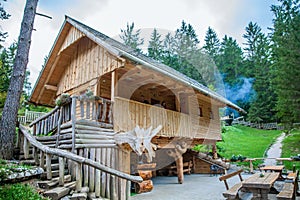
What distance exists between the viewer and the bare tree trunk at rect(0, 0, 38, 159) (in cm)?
654

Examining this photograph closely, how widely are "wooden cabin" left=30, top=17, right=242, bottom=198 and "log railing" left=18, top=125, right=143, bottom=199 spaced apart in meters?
0.78

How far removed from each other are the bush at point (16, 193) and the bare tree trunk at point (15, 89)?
2.68 meters

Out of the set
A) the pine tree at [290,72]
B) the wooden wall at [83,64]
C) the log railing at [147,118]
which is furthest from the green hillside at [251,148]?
the wooden wall at [83,64]

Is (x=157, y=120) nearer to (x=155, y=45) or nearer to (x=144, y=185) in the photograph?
(x=144, y=185)

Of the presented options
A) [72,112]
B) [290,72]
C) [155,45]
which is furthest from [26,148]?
[155,45]

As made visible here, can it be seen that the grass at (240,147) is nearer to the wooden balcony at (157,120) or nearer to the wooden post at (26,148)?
the wooden balcony at (157,120)

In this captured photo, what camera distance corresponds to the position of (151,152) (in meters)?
6.93

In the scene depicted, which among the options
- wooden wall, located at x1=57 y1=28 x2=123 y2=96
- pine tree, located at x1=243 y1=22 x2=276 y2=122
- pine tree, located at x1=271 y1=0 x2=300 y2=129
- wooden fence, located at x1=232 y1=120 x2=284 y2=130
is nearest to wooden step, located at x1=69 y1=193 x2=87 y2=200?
wooden wall, located at x1=57 y1=28 x2=123 y2=96

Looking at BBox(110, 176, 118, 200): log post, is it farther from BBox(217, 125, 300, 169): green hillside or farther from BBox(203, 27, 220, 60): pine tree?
BBox(203, 27, 220, 60): pine tree

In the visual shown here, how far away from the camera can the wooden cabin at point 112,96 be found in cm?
716

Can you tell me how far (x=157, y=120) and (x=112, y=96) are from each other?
2.42 meters

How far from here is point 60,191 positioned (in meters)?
4.79

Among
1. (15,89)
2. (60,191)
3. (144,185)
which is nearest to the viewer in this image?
(60,191)

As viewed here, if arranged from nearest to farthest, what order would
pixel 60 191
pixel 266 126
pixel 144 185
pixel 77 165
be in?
pixel 60 191
pixel 77 165
pixel 144 185
pixel 266 126
